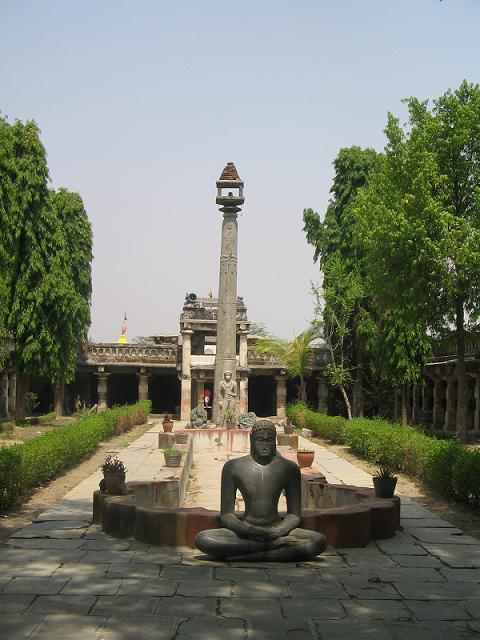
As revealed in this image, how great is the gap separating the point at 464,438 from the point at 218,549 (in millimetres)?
14051

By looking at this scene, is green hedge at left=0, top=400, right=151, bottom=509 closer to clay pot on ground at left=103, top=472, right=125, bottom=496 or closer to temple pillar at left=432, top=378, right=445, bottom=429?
clay pot on ground at left=103, top=472, right=125, bottom=496

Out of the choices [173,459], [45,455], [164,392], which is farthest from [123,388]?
[45,455]

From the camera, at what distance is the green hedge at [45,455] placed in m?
10.7

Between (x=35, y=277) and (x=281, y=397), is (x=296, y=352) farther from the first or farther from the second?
(x=35, y=277)

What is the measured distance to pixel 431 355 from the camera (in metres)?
28.3

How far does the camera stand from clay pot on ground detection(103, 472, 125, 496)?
9.05 meters

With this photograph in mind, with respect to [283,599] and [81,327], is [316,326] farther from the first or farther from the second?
[283,599]

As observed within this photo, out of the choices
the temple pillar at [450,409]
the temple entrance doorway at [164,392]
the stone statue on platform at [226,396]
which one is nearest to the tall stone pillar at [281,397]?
the temple entrance doorway at [164,392]

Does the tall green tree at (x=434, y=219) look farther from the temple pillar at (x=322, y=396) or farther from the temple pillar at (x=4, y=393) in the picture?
the temple pillar at (x=4, y=393)

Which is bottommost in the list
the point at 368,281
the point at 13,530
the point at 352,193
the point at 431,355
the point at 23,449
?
the point at 13,530

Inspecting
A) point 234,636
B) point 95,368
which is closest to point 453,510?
point 234,636

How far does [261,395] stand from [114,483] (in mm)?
31801

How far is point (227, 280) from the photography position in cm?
2434

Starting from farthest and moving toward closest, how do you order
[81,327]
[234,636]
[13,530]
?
[81,327] < [13,530] < [234,636]
